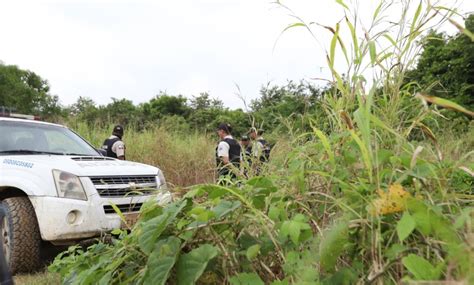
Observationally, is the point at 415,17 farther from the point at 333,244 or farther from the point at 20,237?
the point at 20,237

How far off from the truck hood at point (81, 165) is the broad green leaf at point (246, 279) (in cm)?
359

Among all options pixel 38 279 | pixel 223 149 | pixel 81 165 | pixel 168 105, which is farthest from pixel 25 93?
pixel 38 279

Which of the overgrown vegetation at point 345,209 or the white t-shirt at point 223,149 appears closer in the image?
the overgrown vegetation at point 345,209

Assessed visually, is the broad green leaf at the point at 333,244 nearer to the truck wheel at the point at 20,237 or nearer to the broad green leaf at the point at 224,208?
the broad green leaf at the point at 224,208

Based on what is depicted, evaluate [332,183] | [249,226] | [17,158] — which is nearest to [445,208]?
[332,183]

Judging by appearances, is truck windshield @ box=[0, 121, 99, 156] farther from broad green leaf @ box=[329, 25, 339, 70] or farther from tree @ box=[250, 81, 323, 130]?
broad green leaf @ box=[329, 25, 339, 70]

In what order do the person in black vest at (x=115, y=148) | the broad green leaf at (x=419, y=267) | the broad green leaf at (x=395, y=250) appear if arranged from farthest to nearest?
the person in black vest at (x=115, y=148), the broad green leaf at (x=395, y=250), the broad green leaf at (x=419, y=267)

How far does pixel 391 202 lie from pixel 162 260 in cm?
77

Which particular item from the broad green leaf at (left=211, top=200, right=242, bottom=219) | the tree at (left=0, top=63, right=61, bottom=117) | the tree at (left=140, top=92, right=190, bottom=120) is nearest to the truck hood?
the broad green leaf at (left=211, top=200, right=242, bottom=219)

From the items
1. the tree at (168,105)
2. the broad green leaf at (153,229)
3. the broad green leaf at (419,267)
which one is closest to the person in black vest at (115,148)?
the broad green leaf at (153,229)

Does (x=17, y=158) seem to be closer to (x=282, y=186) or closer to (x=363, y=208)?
(x=282, y=186)

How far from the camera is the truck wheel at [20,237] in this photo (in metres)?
4.33

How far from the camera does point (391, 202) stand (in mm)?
1201

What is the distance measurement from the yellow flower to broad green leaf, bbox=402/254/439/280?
13cm
